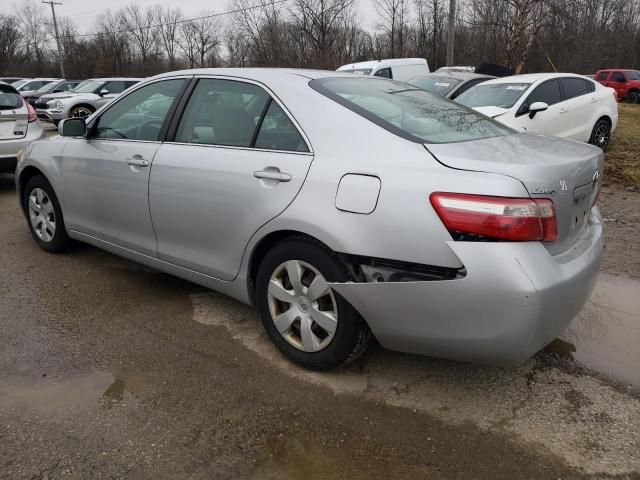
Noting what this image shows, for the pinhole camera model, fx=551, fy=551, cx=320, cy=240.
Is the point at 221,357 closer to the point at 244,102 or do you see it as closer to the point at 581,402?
the point at 244,102

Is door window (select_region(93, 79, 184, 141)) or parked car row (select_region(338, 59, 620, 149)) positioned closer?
door window (select_region(93, 79, 184, 141))

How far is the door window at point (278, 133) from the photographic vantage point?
2.87 meters

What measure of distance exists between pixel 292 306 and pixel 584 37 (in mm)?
43953

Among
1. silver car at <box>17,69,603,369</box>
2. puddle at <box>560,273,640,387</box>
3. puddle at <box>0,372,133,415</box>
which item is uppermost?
silver car at <box>17,69,603,369</box>

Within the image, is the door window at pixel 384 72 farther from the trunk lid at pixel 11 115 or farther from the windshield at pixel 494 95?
the trunk lid at pixel 11 115

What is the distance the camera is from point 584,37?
39562 millimetres

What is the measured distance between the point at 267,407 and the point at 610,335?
2.21m

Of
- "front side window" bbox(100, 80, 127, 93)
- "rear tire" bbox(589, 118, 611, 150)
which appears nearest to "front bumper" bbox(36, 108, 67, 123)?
"front side window" bbox(100, 80, 127, 93)

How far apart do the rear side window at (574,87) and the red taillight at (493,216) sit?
7809 mm

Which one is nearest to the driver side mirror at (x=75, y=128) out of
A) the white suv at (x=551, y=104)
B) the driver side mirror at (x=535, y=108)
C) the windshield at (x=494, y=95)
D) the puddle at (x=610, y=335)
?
the puddle at (x=610, y=335)

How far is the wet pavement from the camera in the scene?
2285 mm

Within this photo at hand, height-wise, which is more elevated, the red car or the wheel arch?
the red car

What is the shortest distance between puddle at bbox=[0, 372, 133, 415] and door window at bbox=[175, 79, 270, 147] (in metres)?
1.47

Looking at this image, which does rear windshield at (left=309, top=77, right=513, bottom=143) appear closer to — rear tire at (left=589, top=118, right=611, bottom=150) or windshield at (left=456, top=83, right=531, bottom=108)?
windshield at (left=456, top=83, right=531, bottom=108)
